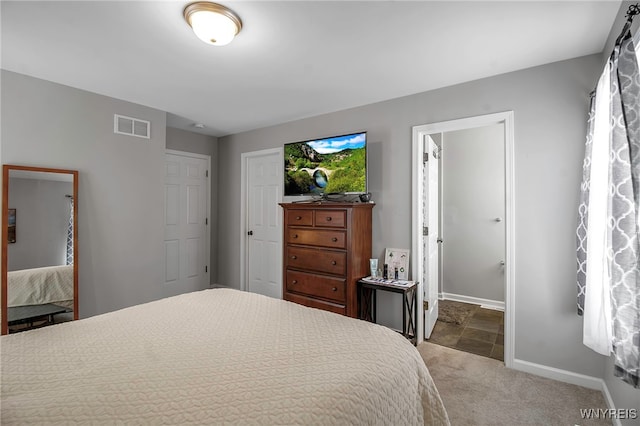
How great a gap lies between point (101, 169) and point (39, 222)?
2.39ft

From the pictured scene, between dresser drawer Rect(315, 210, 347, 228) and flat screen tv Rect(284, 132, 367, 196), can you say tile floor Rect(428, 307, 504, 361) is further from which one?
flat screen tv Rect(284, 132, 367, 196)

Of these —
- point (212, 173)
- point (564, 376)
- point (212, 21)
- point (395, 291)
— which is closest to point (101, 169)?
point (212, 173)

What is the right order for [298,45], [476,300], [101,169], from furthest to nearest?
1. [476,300]
2. [101,169]
3. [298,45]

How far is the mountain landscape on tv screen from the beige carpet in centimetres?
184

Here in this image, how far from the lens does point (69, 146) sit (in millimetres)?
2953

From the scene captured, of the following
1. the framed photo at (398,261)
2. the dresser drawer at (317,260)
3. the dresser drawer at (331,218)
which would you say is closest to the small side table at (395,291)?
the framed photo at (398,261)

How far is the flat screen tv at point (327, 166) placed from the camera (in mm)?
3191

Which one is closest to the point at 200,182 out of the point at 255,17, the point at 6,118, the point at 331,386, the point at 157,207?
the point at 157,207

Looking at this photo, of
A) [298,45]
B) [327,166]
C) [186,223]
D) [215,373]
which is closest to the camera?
[215,373]

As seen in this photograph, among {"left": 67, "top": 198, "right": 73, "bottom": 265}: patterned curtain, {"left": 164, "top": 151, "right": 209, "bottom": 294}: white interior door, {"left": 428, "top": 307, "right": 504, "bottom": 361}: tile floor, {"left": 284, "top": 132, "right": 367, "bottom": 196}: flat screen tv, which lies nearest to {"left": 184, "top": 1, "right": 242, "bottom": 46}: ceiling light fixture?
{"left": 284, "top": 132, "right": 367, "bottom": 196}: flat screen tv

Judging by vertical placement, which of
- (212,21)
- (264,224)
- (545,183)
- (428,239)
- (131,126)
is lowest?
(428,239)

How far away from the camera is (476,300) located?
4.41 meters

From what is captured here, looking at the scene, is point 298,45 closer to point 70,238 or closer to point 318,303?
point 318,303

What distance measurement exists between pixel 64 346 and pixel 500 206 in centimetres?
468
